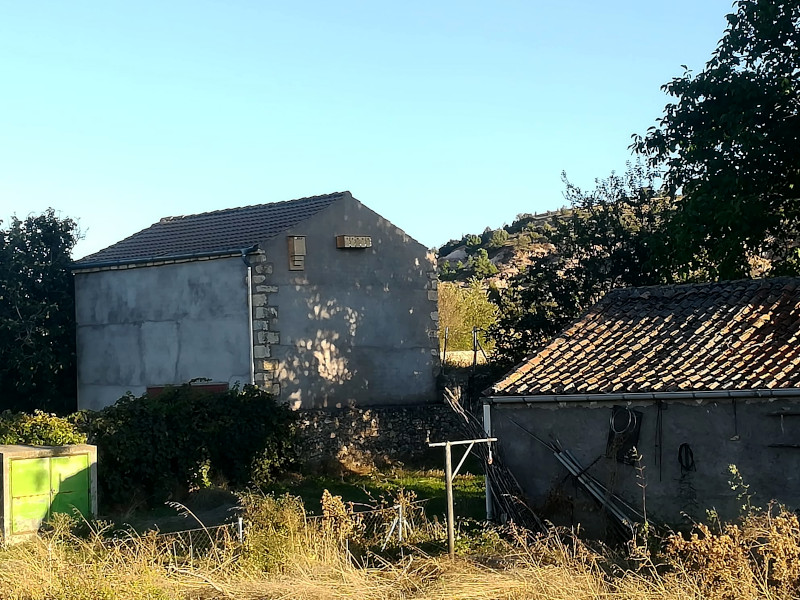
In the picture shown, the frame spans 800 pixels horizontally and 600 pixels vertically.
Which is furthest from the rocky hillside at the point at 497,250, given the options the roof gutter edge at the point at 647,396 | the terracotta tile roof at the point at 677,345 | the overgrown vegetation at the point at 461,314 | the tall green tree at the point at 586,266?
the roof gutter edge at the point at 647,396

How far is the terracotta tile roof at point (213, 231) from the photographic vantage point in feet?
85.6

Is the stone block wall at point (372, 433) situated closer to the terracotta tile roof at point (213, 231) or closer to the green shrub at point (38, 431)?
the terracotta tile roof at point (213, 231)

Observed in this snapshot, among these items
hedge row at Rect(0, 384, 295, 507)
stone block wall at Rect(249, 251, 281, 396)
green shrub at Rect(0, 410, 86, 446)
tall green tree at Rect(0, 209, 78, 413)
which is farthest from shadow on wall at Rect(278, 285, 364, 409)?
tall green tree at Rect(0, 209, 78, 413)

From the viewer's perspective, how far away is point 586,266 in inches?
1056

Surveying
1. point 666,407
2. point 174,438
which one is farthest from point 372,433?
point 666,407

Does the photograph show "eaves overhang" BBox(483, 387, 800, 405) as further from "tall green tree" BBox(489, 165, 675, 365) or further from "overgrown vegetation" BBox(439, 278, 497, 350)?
"overgrown vegetation" BBox(439, 278, 497, 350)

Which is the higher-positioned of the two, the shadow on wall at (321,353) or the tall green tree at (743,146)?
the tall green tree at (743,146)

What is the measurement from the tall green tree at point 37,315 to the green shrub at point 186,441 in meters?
5.72

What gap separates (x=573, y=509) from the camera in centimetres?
1662

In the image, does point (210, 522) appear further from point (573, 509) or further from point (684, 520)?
point (684, 520)

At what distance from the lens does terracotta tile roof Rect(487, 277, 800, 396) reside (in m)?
15.4

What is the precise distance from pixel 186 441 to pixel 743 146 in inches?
508

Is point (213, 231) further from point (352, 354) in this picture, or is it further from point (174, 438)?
point (174, 438)

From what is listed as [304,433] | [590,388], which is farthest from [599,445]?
[304,433]
